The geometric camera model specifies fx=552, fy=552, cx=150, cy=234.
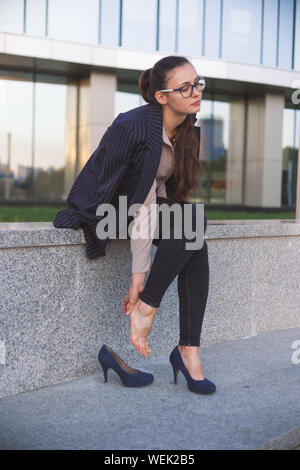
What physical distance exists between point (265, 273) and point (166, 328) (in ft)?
3.42

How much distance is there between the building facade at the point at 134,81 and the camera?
61.2ft

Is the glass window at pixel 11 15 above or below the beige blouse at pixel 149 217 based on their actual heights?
above

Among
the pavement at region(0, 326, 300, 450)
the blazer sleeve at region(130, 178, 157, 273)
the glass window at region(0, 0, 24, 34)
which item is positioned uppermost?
the glass window at region(0, 0, 24, 34)

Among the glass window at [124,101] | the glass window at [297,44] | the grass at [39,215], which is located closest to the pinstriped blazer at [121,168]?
the grass at [39,215]

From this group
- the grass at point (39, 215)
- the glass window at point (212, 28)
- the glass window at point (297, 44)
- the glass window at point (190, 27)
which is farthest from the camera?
the glass window at point (297, 44)

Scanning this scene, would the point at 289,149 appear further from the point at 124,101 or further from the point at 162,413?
the point at 162,413

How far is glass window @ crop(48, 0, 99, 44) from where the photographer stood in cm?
1845

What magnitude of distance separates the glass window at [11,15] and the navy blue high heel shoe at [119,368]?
17370 millimetres

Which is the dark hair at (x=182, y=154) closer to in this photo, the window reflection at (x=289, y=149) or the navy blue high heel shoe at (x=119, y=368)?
the navy blue high heel shoe at (x=119, y=368)

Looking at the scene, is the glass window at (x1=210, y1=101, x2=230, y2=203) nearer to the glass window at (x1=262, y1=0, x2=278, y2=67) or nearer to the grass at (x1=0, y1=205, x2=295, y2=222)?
the grass at (x1=0, y1=205, x2=295, y2=222)

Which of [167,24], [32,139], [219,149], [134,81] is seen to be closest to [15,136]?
[32,139]

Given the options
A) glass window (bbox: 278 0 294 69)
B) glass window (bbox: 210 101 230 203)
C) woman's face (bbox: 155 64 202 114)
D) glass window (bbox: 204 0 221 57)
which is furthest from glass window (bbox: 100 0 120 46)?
woman's face (bbox: 155 64 202 114)

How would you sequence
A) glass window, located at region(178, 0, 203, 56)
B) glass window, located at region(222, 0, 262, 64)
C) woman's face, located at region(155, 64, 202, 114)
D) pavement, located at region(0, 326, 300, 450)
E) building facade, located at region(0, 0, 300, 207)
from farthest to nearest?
glass window, located at region(222, 0, 262, 64), glass window, located at region(178, 0, 203, 56), building facade, located at region(0, 0, 300, 207), woman's face, located at region(155, 64, 202, 114), pavement, located at region(0, 326, 300, 450)

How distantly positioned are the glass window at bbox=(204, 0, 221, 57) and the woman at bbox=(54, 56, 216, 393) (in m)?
19.4
